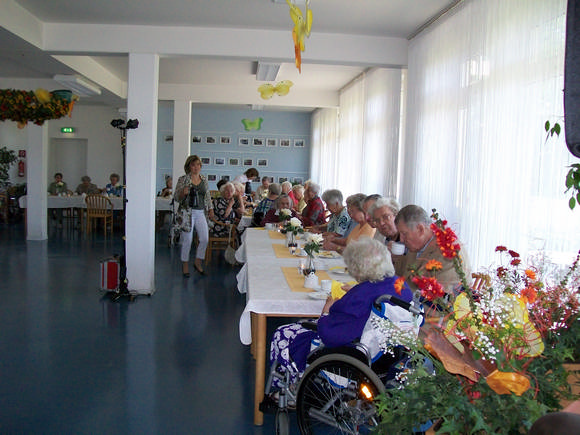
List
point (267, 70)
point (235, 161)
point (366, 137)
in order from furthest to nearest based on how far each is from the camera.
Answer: point (235, 161) → point (366, 137) → point (267, 70)

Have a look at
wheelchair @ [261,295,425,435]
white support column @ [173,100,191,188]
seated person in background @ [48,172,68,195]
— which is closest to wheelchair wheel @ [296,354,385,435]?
wheelchair @ [261,295,425,435]

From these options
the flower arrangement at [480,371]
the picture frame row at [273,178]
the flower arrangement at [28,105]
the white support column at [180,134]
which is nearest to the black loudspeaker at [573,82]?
the flower arrangement at [480,371]

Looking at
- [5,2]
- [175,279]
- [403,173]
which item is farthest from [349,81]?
[5,2]

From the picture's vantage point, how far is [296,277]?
12.7 ft

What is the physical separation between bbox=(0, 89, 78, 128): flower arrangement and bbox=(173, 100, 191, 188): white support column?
413 centimetres

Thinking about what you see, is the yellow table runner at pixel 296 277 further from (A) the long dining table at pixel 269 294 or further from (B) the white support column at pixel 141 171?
(B) the white support column at pixel 141 171

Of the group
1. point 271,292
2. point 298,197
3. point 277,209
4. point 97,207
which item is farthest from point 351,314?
point 97,207

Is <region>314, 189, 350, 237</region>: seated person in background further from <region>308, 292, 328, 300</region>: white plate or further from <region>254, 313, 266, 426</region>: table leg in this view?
<region>254, 313, 266, 426</region>: table leg

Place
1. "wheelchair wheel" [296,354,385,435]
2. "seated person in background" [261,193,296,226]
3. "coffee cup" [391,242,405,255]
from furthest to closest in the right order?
1. "seated person in background" [261,193,296,226]
2. "coffee cup" [391,242,405,255]
3. "wheelchair wheel" [296,354,385,435]

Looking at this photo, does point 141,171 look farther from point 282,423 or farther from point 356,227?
point 282,423

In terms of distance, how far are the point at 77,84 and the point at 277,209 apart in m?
4.07

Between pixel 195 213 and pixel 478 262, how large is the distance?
407cm

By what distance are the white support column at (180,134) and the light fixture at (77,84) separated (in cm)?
195

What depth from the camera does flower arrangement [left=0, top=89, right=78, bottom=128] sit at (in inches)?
284
